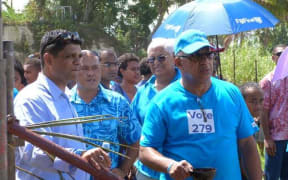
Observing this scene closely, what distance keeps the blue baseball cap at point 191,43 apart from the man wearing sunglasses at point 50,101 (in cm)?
69

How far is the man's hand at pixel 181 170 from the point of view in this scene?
316 cm

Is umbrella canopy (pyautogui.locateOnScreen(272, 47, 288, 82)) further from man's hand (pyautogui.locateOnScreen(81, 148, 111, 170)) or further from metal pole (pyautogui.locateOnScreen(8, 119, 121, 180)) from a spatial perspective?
metal pole (pyautogui.locateOnScreen(8, 119, 121, 180))

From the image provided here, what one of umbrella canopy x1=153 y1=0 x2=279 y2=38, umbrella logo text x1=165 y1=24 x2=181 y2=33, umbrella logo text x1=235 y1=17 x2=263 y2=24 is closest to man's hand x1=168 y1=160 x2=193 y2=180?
umbrella canopy x1=153 y1=0 x2=279 y2=38

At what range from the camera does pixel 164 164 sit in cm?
338

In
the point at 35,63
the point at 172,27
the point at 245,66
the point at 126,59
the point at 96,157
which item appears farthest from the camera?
the point at 245,66

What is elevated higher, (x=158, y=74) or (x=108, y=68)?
(x=158, y=74)

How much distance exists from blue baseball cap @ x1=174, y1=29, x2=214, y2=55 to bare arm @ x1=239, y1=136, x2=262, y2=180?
633 mm

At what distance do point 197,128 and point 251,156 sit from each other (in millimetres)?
455

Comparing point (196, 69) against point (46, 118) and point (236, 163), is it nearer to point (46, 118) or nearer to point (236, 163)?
point (236, 163)

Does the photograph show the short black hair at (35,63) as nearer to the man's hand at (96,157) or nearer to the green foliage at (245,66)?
the man's hand at (96,157)

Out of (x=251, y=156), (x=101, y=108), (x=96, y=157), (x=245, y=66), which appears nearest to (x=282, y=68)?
(x=251, y=156)

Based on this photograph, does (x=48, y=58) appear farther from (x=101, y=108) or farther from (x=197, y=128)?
(x=101, y=108)

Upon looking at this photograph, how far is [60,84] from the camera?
3240 mm

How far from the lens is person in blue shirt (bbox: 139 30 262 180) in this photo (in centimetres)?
344
